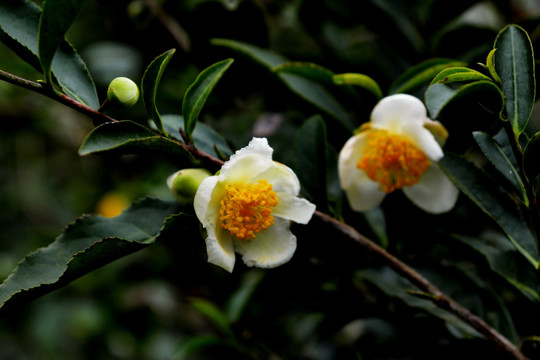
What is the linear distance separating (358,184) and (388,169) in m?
0.06

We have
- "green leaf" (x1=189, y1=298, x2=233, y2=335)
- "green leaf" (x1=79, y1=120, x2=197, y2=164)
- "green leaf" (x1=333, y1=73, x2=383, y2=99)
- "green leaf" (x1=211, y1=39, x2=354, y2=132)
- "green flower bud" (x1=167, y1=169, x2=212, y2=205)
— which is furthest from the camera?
"green leaf" (x1=189, y1=298, x2=233, y2=335)

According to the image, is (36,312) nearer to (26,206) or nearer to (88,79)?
(26,206)

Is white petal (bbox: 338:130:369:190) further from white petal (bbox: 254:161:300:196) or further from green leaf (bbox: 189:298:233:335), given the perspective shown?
green leaf (bbox: 189:298:233:335)

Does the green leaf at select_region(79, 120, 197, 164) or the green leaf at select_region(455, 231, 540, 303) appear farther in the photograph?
the green leaf at select_region(455, 231, 540, 303)

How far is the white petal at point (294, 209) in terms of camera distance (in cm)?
75

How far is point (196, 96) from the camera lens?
774mm

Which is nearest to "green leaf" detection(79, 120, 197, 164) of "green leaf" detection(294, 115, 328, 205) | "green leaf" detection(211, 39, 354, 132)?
"green leaf" detection(294, 115, 328, 205)

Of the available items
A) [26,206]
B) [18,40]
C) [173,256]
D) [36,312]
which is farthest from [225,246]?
[26,206]

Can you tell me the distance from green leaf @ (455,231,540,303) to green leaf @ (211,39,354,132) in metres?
0.32

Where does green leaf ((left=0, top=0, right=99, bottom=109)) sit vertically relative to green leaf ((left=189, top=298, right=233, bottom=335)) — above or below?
above

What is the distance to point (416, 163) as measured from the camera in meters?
0.92

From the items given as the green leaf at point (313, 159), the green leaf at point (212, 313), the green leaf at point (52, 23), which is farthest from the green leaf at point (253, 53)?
the green leaf at point (212, 313)

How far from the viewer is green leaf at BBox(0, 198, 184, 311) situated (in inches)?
26.3

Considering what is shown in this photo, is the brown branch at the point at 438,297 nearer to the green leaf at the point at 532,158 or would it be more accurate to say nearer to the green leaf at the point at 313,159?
the green leaf at the point at 313,159
